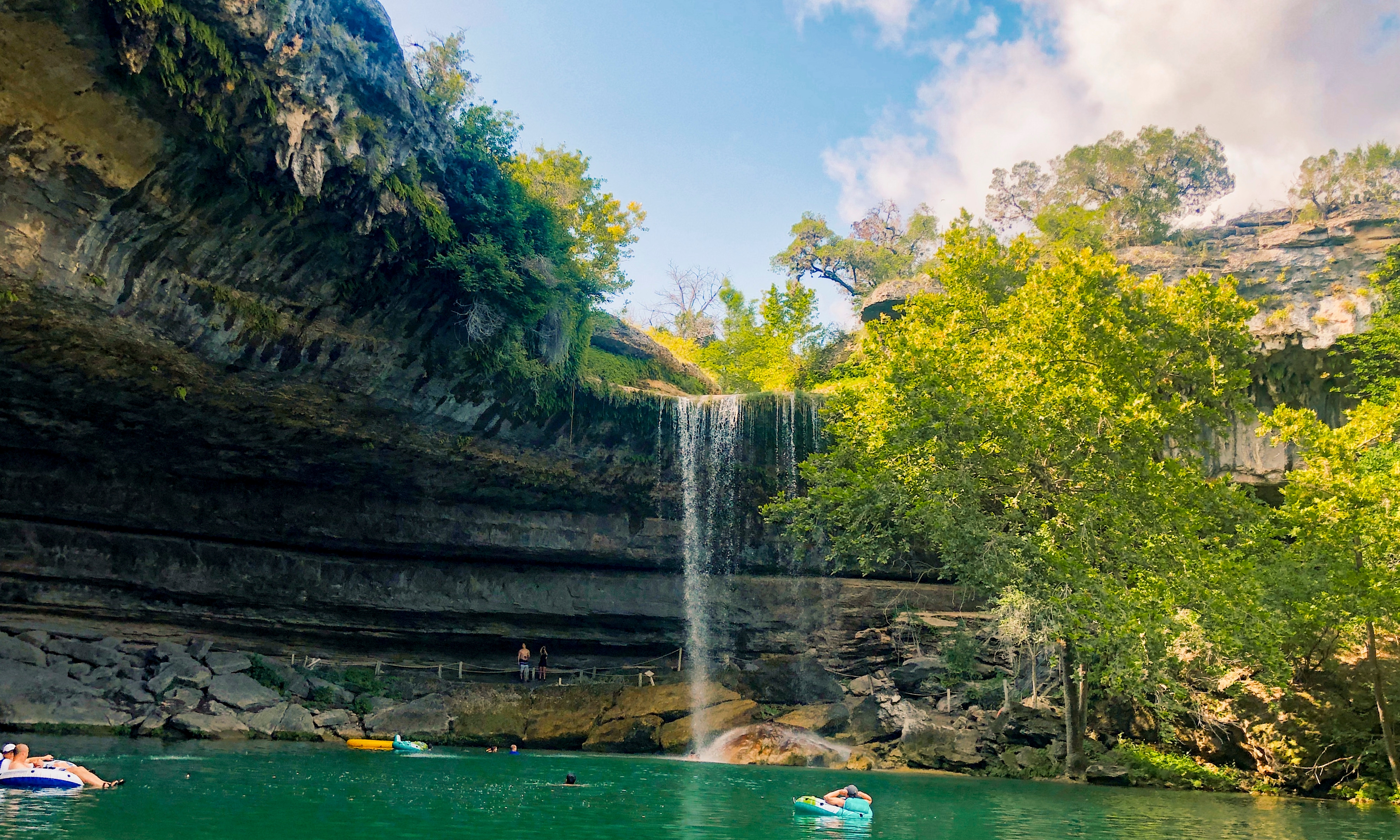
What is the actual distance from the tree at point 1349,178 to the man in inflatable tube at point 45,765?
43.1 metres

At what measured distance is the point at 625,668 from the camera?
100 ft

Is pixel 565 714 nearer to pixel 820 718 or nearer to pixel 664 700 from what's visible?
pixel 664 700

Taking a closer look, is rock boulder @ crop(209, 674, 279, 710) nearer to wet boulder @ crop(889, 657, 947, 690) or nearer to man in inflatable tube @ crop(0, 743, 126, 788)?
man in inflatable tube @ crop(0, 743, 126, 788)

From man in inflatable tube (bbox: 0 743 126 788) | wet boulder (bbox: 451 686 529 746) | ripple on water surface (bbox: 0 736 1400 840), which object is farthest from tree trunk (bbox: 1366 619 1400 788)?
man in inflatable tube (bbox: 0 743 126 788)

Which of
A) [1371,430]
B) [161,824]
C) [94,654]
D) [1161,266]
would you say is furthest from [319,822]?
[1161,266]

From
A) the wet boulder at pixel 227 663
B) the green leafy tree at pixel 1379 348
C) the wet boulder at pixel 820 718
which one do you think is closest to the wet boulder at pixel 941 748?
the wet boulder at pixel 820 718

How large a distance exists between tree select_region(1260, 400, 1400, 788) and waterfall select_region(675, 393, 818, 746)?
517 inches

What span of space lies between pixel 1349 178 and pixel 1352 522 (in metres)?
28.4

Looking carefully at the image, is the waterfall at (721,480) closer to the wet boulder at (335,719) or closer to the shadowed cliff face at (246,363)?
the shadowed cliff face at (246,363)

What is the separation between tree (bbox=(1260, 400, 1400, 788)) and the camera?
17.4m

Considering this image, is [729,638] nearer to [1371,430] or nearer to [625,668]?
[625,668]

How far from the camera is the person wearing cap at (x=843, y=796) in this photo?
522 inches

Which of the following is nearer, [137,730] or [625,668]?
[137,730]

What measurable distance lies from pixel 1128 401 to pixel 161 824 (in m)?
19.7
